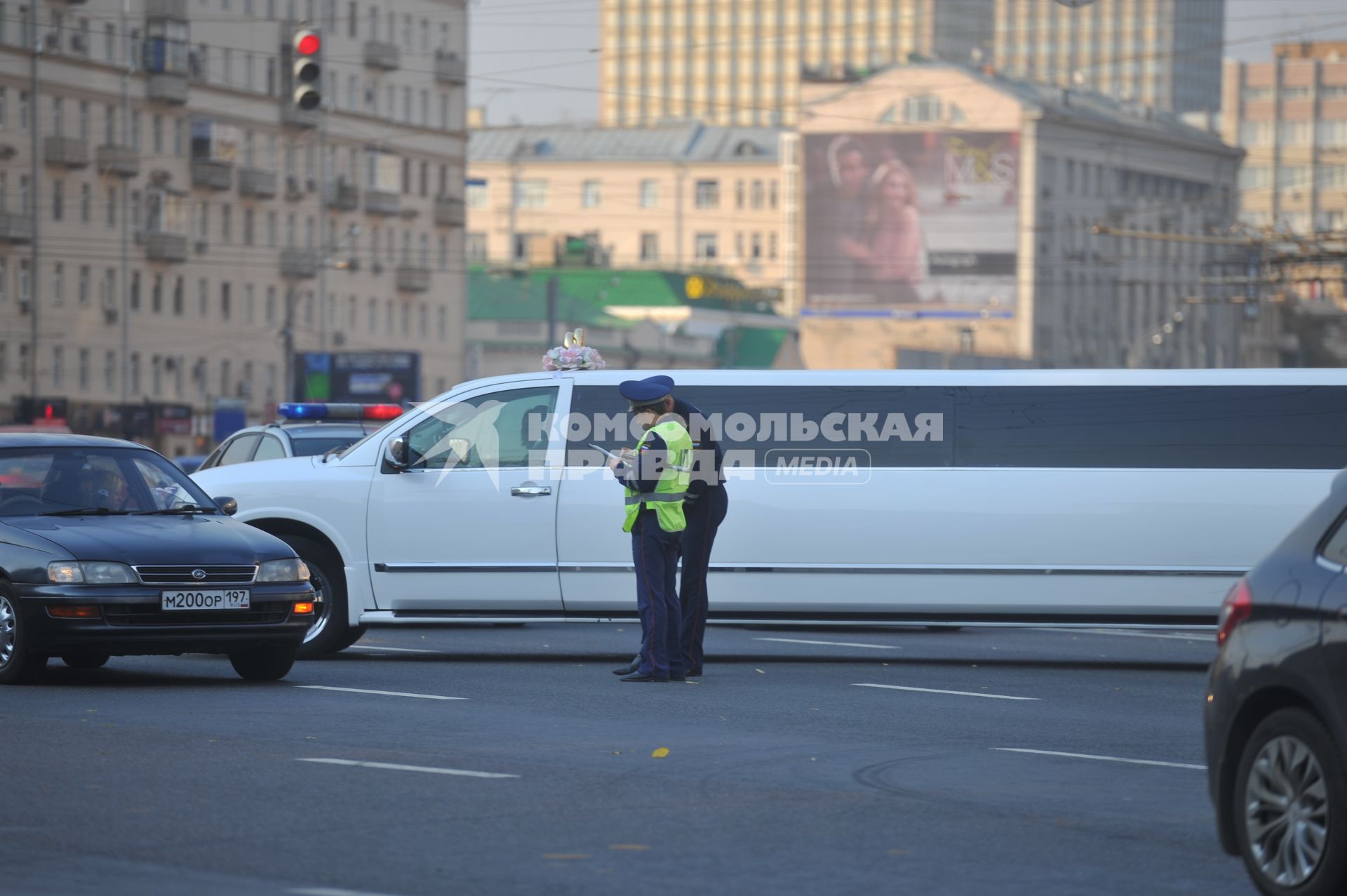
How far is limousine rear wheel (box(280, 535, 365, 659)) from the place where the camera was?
16.7m

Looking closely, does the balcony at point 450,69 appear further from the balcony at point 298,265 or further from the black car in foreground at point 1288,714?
the black car in foreground at point 1288,714

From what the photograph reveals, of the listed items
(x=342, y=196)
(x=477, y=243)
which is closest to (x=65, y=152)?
(x=342, y=196)

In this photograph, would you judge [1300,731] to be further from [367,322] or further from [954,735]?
[367,322]

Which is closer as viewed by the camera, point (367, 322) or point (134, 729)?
point (134, 729)

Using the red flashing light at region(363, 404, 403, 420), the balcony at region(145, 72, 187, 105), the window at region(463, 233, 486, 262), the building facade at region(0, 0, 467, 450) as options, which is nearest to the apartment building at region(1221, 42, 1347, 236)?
the window at region(463, 233, 486, 262)

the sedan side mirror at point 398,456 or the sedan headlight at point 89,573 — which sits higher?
the sedan side mirror at point 398,456

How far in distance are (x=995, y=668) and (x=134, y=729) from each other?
22.7 feet

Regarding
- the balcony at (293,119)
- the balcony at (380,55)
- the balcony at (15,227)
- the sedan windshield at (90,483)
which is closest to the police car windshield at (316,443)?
the sedan windshield at (90,483)

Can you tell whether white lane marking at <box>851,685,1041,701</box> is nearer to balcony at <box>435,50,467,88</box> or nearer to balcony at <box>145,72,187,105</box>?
balcony at <box>145,72,187,105</box>

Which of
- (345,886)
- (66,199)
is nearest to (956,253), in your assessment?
(66,199)

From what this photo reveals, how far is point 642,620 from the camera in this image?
15.0 meters

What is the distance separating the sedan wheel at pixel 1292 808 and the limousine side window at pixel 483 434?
9685 millimetres

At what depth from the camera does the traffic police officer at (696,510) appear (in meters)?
15.3

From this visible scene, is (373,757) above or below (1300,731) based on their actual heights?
below
